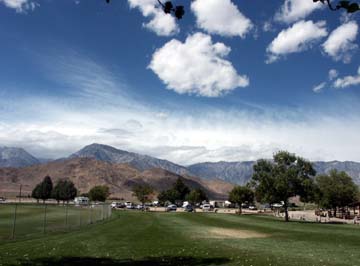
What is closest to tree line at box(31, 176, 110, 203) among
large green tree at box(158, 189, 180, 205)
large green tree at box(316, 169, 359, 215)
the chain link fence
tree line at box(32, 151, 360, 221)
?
large green tree at box(158, 189, 180, 205)

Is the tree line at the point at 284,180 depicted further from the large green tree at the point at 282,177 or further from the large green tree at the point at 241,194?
the large green tree at the point at 241,194

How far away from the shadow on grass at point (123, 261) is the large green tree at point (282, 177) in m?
48.6

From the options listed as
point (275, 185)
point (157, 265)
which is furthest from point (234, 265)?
point (275, 185)

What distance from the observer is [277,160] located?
214ft

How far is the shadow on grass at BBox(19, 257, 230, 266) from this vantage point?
14701 mm

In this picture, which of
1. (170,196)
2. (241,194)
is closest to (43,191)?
(170,196)

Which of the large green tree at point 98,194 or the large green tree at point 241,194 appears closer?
the large green tree at point 241,194

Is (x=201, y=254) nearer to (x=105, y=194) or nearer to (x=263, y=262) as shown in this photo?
(x=263, y=262)

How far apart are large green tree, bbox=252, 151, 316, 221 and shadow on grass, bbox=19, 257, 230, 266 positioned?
4855 cm

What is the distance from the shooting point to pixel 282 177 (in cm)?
6325

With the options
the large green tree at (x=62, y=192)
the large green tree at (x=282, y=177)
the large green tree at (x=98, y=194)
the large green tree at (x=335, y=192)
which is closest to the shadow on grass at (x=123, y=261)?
the large green tree at (x=282, y=177)

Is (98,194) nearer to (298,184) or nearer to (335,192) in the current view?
(335,192)

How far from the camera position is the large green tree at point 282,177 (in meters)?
63.0

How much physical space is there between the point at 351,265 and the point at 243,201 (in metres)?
96.1
